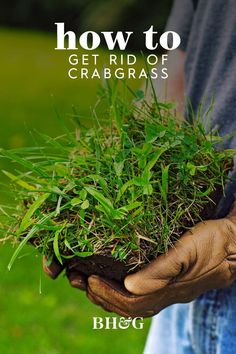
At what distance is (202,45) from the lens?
2.01 m

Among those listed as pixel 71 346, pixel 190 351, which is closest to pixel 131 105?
pixel 190 351

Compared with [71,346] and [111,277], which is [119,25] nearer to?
[71,346]

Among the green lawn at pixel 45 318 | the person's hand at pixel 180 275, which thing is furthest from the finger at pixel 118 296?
the green lawn at pixel 45 318

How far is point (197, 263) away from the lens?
166 centimetres

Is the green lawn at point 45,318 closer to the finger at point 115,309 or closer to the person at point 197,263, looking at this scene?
the person at point 197,263

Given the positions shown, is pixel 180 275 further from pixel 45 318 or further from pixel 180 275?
pixel 45 318

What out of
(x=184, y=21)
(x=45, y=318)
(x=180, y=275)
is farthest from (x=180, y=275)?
(x=45, y=318)

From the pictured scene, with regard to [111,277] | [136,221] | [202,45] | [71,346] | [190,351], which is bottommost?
[71,346]

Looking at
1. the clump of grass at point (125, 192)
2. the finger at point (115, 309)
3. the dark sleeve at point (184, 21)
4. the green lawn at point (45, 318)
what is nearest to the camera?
the clump of grass at point (125, 192)

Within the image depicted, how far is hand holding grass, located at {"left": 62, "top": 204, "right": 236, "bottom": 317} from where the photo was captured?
5.28 ft

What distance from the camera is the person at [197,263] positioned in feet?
5.39

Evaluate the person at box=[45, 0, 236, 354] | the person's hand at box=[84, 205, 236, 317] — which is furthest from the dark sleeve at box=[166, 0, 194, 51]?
the person's hand at box=[84, 205, 236, 317]

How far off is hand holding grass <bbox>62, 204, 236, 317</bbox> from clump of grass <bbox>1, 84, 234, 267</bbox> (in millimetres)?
32

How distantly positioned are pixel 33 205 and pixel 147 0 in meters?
15.6
